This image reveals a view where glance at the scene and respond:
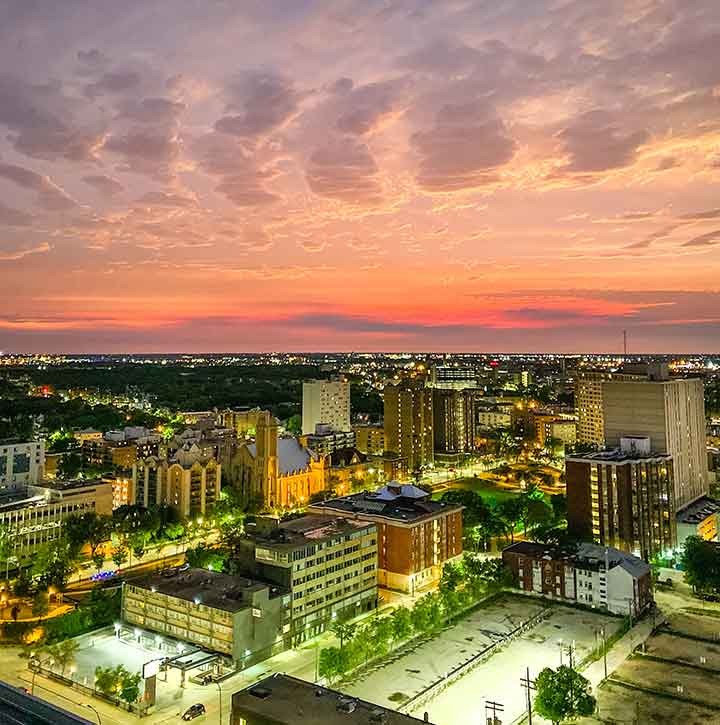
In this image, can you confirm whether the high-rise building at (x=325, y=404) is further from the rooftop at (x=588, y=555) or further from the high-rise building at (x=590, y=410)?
the rooftop at (x=588, y=555)

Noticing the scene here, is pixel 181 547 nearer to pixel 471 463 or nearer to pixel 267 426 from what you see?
pixel 267 426

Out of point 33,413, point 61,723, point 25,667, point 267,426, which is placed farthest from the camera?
point 33,413

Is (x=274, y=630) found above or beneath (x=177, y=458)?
beneath

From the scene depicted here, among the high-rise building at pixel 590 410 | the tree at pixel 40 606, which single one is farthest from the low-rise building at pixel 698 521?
the tree at pixel 40 606

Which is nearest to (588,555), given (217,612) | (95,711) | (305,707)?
(217,612)

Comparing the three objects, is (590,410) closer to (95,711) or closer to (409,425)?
(409,425)

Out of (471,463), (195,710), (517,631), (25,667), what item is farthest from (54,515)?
(471,463)

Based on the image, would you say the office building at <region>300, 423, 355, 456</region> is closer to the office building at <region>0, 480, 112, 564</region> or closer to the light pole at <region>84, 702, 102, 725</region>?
the office building at <region>0, 480, 112, 564</region>

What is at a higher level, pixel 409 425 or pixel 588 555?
pixel 409 425
